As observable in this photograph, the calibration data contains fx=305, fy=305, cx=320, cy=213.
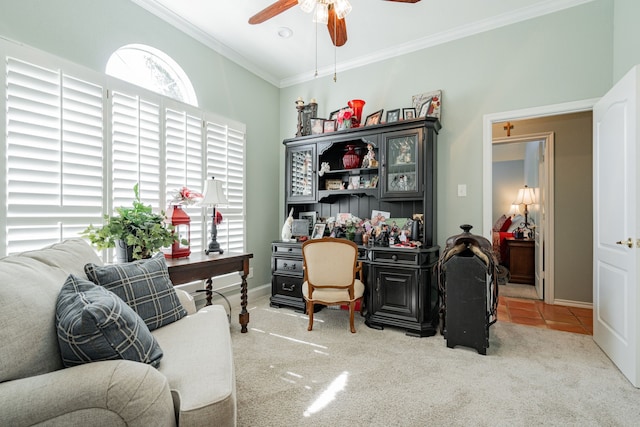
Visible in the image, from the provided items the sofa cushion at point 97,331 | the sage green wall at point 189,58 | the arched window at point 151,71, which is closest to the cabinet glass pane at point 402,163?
the sage green wall at point 189,58

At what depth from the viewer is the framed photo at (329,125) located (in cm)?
384

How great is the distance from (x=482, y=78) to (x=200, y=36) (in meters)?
3.03

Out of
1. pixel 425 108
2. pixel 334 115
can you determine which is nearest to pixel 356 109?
pixel 334 115

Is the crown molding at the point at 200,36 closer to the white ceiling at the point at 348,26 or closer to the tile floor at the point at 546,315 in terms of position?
the white ceiling at the point at 348,26

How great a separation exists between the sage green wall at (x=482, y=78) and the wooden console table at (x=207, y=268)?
2164 millimetres

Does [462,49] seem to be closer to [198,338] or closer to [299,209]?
[299,209]

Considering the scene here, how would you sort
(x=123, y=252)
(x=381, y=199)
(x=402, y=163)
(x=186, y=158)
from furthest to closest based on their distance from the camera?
(x=381, y=199) < (x=402, y=163) < (x=186, y=158) < (x=123, y=252)

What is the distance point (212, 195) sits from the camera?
2.86 metres

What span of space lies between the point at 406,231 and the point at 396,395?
177cm

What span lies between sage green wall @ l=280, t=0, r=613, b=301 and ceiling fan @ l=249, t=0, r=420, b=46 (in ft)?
3.75

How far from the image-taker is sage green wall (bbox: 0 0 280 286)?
2170 millimetres

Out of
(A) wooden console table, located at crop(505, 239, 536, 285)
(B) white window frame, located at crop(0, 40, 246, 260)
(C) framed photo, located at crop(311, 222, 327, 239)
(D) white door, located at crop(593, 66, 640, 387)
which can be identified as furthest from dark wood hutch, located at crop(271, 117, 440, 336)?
(A) wooden console table, located at crop(505, 239, 536, 285)

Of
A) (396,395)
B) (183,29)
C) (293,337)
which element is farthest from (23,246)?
(396,395)

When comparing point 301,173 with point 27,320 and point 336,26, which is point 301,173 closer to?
point 336,26
